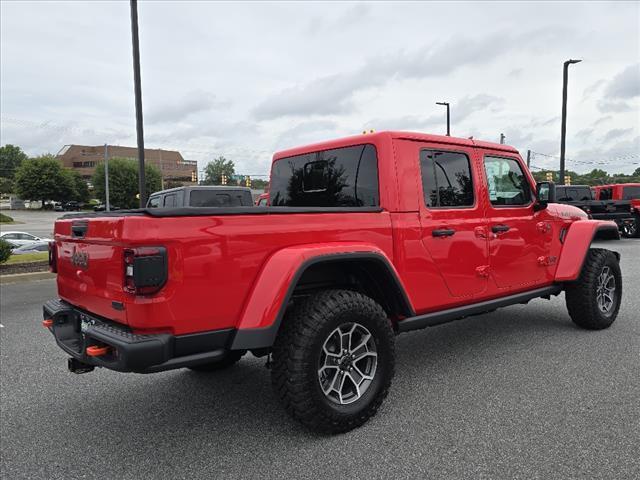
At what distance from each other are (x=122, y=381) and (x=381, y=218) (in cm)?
249

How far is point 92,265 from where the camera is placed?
2771 mm

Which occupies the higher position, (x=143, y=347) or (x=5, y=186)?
(x=5, y=186)

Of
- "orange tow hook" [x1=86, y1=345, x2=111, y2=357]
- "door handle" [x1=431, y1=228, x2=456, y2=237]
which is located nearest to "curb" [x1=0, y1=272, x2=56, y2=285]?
"orange tow hook" [x1=86, y1=345, x2=111, y2=357]

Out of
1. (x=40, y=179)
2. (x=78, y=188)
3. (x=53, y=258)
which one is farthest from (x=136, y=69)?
(x=78, y=188)

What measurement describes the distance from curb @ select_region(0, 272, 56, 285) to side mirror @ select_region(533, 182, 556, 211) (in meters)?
8.81

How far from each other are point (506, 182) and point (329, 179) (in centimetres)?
167

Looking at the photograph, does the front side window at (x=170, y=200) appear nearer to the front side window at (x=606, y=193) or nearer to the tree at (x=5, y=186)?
the front side window at (x=606, y=193)

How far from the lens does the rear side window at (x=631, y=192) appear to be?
58.2ft

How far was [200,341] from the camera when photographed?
254 centimetres

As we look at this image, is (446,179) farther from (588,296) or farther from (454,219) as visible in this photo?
(588,296)

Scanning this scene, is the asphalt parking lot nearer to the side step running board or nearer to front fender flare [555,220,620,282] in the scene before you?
the side step running board

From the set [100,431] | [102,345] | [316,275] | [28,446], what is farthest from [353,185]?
[28,446]

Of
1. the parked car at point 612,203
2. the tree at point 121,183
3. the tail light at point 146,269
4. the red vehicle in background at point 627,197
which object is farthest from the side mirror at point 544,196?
the tree at point 121,183

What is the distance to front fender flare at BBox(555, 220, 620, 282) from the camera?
15.5 feet
